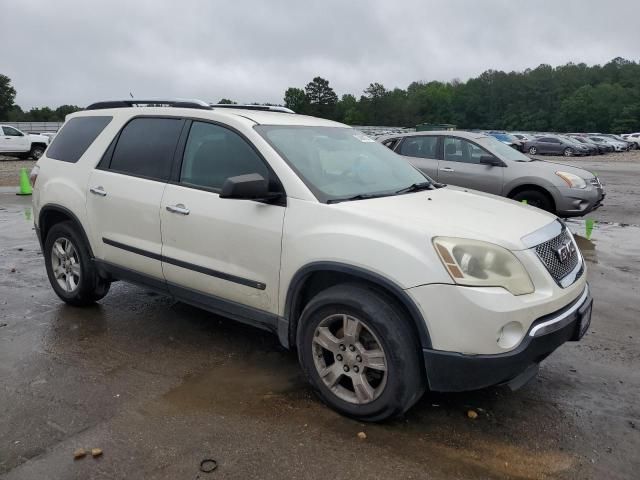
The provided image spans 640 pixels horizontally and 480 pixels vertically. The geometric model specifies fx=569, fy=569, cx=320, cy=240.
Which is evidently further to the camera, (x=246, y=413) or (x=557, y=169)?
(x=557, y=169)

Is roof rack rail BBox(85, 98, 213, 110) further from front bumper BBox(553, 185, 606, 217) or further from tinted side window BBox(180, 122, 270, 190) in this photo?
front bumper BBox(553, 185, 606, 217)

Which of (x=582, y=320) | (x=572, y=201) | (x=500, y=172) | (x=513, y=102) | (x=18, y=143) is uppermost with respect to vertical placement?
(x=513, y=102)

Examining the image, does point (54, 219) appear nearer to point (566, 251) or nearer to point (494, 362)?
point (494, 362)

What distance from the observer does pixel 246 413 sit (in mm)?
3438

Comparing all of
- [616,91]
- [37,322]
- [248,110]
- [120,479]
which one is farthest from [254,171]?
[616,91]

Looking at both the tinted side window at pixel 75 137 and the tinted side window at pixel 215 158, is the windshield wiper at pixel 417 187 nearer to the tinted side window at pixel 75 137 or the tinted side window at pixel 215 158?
the tinted side window at pixel 215 158

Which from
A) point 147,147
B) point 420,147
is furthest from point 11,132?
point 147,147

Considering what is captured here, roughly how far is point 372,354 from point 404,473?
0.64 m

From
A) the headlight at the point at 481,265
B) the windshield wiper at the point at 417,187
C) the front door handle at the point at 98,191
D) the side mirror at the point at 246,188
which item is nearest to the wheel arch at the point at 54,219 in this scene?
the front door handle at the point at 98,191

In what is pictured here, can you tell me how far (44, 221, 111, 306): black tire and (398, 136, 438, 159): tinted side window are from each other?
261 inches

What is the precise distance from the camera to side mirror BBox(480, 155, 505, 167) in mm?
9523

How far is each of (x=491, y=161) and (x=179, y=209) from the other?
22.4 feet

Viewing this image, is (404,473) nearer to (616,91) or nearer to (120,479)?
(120,479)

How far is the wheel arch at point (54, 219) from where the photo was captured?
4910 millimetres
